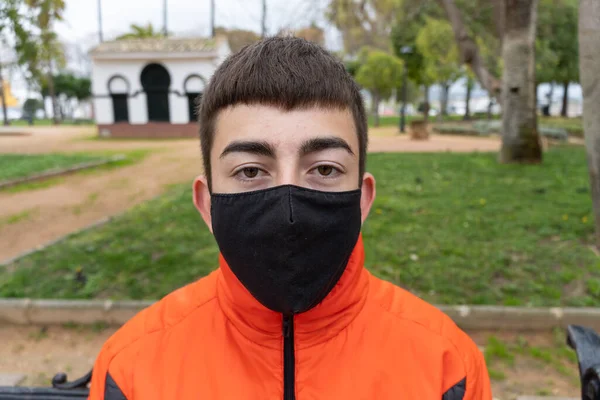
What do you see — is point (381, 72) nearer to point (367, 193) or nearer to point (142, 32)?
point (142, 32)

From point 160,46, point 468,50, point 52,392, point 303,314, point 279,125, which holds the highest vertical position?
point 160,46

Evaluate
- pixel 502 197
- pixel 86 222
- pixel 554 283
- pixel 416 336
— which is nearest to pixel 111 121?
pixel 86 222

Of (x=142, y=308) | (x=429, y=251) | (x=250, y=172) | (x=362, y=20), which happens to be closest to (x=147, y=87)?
(x=362, y=20)

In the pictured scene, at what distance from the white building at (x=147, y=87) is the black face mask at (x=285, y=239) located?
22.7 metres

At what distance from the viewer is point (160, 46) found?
930 inches

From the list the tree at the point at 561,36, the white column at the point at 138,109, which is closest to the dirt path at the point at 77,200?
the white column at the point at 138,109

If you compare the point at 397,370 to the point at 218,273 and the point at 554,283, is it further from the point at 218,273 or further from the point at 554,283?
the point at 554,283

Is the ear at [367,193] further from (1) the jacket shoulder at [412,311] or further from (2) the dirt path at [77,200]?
(2) the dirt path at [77,200]

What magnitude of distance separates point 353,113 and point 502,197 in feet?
20.5

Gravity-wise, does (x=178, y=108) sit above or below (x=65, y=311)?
above

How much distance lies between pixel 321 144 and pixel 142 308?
2933mm

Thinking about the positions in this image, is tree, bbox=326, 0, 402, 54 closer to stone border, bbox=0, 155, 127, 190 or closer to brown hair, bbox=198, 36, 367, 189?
stone border, bbox=0, 155, 127, 190

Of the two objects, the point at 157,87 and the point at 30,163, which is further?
the point at 157,87

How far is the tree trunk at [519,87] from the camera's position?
9.17 meters
